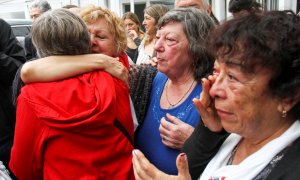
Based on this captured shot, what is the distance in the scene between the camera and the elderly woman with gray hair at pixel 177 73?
1.97 metres

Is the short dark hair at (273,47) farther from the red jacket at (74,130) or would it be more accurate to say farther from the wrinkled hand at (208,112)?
the red jacket at (74,130)

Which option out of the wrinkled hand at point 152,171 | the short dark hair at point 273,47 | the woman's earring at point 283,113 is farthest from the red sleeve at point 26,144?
the woman's earring at point 283,113

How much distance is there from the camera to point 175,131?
1880 millimetres

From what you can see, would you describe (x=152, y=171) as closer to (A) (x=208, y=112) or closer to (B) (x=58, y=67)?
(A) (x=208, y=112)

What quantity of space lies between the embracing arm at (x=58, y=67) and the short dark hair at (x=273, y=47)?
2.32 ft

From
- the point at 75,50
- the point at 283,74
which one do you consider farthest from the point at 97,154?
the point at 283,74

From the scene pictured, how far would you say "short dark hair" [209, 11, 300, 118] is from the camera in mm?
1233

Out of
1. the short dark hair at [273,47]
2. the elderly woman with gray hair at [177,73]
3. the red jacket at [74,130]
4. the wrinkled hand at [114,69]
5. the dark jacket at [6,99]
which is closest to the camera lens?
the short dark hair at [273,47]

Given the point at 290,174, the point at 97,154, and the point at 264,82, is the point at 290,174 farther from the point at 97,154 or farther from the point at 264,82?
the point at 97,154

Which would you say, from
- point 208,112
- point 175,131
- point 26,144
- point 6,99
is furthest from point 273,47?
point 6,99

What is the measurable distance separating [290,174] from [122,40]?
4.10ft

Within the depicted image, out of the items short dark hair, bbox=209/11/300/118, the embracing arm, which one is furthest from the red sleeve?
short dark hair, bbox=209/11/300/118

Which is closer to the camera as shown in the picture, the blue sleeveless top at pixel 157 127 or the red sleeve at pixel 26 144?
the red sleeve at pixel 26 144

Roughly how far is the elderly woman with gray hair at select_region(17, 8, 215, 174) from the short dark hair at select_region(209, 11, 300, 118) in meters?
0.63
